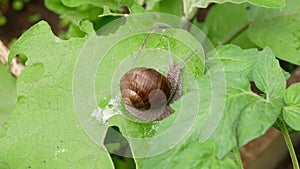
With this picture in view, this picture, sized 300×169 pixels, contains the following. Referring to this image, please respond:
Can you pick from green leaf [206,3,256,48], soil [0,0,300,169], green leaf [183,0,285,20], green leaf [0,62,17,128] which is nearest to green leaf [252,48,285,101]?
green leaf [183,0,285,20]

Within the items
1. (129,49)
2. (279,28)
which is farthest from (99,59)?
(279,28)

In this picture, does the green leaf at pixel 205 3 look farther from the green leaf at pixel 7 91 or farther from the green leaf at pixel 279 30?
the green leaf at pixel 7 91

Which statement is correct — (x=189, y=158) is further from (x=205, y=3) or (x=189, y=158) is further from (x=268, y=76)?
(x=205, y=3)

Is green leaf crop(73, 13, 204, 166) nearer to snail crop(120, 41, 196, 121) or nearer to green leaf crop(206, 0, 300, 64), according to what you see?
snail crop(120, 41, 196, 121)

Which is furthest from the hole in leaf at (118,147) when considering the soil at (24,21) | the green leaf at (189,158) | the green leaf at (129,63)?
the soil at (24,21)

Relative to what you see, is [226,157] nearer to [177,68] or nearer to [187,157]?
[187,157]
